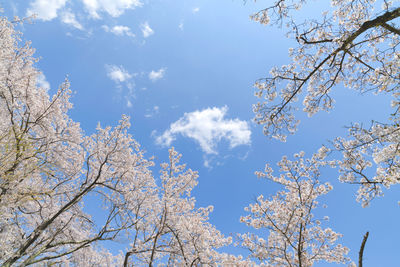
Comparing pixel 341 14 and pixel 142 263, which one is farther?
pixel 142 263

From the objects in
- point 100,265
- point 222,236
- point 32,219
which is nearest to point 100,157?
point 32,219

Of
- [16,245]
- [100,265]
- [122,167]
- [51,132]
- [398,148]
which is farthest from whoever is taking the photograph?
[100,265]

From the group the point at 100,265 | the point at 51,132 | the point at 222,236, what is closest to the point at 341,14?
the point at 222,236

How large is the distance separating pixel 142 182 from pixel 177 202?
2160 mm

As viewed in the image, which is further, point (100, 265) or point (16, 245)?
point (100, 265)

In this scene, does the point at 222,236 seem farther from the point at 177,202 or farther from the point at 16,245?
the point at 16,245

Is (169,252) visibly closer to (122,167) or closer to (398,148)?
(122,167)

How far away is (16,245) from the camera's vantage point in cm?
912

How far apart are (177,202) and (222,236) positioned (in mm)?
3159

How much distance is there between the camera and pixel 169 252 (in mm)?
9984

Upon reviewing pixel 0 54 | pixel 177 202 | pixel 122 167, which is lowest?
pixel 177 202

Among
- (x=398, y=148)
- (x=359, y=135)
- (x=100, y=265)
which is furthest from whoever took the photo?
(x=100, y=265)

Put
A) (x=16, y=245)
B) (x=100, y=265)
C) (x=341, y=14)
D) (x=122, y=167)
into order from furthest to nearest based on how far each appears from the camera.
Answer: (x=100, y=265), (x=122, y=167), (x=16, y=245), (x=341, y=14)

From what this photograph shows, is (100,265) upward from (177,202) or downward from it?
downward
